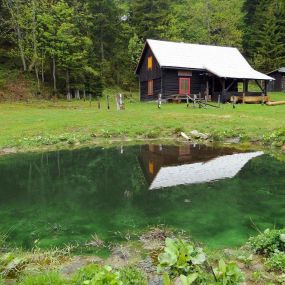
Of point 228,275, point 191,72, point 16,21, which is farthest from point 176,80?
point 228,275

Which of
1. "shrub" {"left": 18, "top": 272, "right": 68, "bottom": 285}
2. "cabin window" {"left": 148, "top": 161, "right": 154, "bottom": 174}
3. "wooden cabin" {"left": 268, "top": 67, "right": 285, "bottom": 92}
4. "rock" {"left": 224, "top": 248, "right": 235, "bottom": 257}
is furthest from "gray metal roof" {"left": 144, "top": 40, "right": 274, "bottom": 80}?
"shrub" {"left": 18, "top": 272, "right": 68, "bottom": 285}

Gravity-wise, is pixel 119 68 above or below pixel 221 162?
above

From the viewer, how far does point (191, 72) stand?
40312 mm

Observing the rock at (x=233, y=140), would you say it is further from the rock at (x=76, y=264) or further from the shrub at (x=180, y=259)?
the shrub at (x=180, y=259)

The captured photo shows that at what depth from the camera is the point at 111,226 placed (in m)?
7.89

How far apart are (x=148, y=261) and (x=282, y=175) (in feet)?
25.3

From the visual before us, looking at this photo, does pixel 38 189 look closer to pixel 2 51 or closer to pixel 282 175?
pixel 282 175

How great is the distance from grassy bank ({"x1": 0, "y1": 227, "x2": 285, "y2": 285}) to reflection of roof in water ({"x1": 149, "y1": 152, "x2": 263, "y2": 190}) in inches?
174

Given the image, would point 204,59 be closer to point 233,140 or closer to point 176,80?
point 176,80

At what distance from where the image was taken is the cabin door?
40.1 metres

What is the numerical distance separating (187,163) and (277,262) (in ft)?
28.8

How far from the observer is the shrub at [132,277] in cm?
501

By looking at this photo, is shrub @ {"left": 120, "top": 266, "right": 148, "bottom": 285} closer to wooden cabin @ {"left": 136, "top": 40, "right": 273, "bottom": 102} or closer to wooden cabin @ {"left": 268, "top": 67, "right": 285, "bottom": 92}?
wooden cabin @ {"left": 136, "top": 40, "right": 273, "bottom": 102}

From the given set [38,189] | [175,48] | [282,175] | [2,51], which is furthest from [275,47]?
[38,189]
